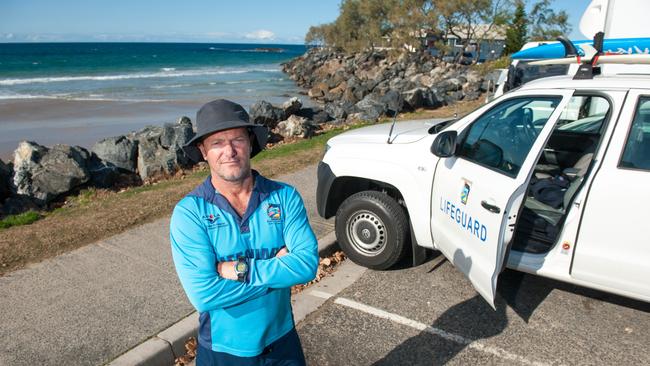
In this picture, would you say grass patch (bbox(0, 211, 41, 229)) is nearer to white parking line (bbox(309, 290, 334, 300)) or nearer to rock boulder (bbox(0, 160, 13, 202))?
rock boulder (bbox(0, 160, 13, 202))

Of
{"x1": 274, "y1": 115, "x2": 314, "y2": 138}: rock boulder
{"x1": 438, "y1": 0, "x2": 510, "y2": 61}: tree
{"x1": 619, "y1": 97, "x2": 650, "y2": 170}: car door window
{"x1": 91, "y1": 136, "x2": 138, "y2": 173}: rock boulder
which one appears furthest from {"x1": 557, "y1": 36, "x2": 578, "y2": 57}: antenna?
{"x1": 438, "y1": 0, "x2": 510, "y2": 61}: tree

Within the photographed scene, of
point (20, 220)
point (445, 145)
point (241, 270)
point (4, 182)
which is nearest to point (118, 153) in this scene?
point (4, 182)

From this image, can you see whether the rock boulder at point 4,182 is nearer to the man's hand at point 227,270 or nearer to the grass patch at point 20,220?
the grass patch at point 20,220

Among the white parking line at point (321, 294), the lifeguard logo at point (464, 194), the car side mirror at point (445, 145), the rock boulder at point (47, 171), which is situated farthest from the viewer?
the rock boulder at point (47, 171)

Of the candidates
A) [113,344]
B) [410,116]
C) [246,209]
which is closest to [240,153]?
[246,209]

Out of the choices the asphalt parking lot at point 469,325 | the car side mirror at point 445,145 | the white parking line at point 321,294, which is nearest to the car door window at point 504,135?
the car side mirror at point 445,145

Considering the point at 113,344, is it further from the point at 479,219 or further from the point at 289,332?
the point at 479,219

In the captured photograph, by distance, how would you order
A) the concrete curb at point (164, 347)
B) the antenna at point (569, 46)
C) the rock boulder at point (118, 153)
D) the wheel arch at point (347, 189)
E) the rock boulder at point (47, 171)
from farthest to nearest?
the rock boulder at point (118, 153), the rock boulder at point (47, 171), the wheel arch at point (347, 189), the antenna at point (569, 46), the concrete curb at point (164, 347)

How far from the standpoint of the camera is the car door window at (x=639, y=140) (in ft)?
11.0

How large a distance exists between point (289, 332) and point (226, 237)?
57 centimetres

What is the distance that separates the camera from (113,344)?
11.6 ft

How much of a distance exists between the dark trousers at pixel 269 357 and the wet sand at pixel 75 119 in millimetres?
12685

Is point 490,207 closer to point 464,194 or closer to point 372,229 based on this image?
point 464,194

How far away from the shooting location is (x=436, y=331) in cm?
381
